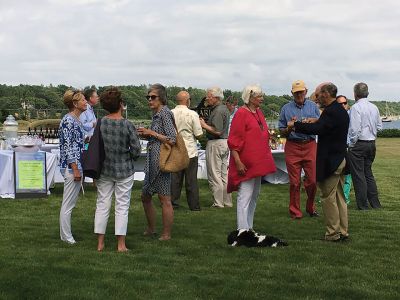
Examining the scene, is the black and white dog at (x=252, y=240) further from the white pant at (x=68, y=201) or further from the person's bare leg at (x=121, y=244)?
the white pant at (x=68, y=201)

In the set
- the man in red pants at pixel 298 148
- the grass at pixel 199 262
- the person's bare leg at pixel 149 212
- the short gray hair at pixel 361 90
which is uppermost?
the short gray hair at pixel 361 90

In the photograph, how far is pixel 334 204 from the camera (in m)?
6.10

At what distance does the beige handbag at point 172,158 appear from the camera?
5883 mm

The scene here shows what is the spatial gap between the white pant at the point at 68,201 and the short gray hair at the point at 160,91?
3.91ft

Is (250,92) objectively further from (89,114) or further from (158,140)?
(89,114)

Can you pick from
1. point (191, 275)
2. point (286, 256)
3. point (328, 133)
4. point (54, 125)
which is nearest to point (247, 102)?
point (328, 133)

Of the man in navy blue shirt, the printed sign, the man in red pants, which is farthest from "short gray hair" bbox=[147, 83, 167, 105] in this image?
the printed sign

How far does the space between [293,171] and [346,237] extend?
5.20ft

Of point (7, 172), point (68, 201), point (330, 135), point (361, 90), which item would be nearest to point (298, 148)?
point (361, 90)

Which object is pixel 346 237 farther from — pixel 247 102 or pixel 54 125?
pixel 54 125

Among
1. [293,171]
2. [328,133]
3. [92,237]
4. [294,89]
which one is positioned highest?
[294,89]

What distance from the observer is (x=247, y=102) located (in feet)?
19.4

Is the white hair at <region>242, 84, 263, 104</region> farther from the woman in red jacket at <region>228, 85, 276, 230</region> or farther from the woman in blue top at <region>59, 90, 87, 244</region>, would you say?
the woman in blue top at <region>59, 90, 87, 244</region>

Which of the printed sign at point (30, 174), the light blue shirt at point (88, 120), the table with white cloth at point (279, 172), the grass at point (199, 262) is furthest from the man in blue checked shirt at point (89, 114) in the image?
the table with white cloth at point (279, 172)
